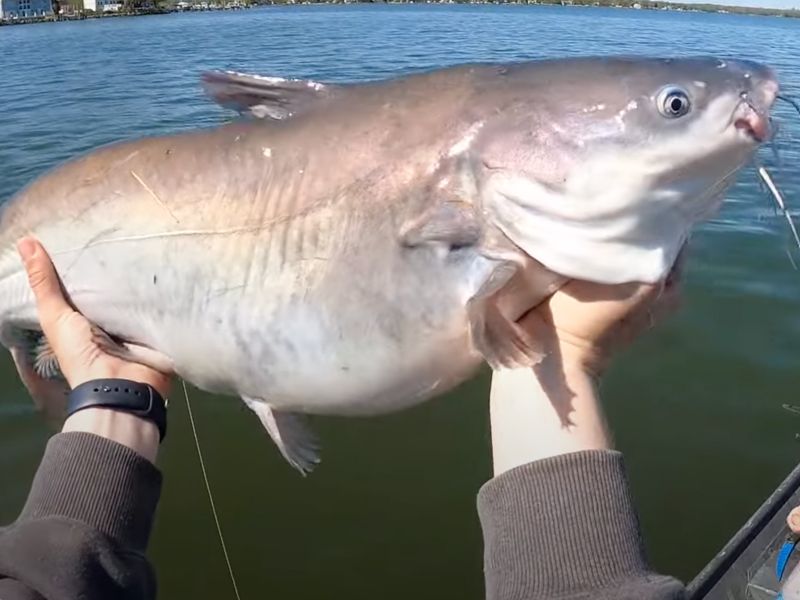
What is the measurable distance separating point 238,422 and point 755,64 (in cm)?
339

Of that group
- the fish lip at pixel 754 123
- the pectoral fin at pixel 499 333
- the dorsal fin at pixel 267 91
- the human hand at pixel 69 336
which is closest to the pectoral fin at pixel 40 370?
the human hand at pixel 69 336

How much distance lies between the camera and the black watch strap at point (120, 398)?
6.91 ft

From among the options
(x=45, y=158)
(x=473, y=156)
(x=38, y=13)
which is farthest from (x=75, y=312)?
(x=38, y=13)

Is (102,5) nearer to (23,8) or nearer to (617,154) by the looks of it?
(23,8)

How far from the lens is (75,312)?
2.46 m

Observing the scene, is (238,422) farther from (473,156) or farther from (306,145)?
(473,156)

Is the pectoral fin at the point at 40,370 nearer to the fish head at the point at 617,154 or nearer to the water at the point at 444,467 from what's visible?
the water at the point at 444,467

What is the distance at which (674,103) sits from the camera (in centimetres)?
165

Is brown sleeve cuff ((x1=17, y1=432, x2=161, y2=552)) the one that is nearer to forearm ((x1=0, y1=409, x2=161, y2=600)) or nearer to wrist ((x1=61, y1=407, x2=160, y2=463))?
forearm ((x1=0, y1=409, x2=161, y2=600))

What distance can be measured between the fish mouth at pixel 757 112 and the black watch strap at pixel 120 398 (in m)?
1.72

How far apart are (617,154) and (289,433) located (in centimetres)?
143

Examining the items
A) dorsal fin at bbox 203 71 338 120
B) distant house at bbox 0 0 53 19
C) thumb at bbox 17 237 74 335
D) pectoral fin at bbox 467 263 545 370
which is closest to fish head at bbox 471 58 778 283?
pectoral fin at bbox 467 263 545 370

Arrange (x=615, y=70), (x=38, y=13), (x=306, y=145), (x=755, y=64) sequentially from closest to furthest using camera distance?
(x=755, y=64) < (x=615, y=70) < (x=306, y=145) < (x=38, y=13)

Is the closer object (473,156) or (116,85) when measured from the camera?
(473,156)
